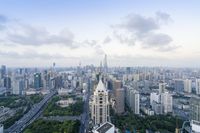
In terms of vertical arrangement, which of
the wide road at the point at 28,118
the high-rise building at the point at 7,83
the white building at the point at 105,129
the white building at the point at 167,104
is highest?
the high-rise building at the point at 7,83

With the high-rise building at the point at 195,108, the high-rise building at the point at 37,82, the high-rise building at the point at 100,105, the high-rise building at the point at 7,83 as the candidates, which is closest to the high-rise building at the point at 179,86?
the high-rise building at the point at 195,108

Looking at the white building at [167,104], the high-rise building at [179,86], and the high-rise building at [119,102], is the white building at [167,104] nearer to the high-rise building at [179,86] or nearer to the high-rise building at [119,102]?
the high-rise building at [119,102]

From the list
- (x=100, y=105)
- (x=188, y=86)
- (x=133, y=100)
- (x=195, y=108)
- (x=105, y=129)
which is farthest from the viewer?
(x=188, y=86)

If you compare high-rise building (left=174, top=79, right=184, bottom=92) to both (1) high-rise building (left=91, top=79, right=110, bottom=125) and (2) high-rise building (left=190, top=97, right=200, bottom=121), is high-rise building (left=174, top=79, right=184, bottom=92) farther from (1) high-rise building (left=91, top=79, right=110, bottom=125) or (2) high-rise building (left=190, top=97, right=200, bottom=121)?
(1) high-rise building (left=91, top=79, right=110, bottom=125)

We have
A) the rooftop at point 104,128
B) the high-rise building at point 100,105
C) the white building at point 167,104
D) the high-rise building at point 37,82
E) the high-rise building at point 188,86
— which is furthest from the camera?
the high-rise building at point 37,82

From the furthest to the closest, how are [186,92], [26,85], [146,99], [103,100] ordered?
[26,85] < [186,92] < [146,99] < [103,100]

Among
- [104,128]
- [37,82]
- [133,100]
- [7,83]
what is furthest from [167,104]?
[7,83]

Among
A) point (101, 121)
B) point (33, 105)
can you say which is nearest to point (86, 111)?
point (33, 105)

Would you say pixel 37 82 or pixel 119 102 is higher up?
pixel 37 82

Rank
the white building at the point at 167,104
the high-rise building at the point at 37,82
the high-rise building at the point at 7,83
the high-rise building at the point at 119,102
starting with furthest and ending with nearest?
the high-rise building at the point at 37,82 < the high-rise building at the point at 7,83 < the white building at the point at 167,104 < the high-rise building at the point at 119,102

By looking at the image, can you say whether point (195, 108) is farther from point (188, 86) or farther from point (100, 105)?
point (188, 86)

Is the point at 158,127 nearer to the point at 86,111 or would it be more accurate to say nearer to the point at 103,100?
the point at 103,100
